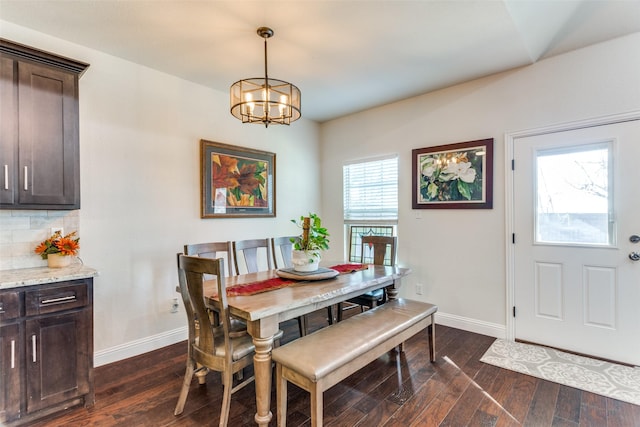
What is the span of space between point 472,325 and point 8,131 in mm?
4328

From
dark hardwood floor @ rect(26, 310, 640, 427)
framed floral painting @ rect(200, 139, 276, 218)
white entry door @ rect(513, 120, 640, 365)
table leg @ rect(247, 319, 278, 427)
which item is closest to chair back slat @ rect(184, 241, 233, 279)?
framed floral painting @ rect(200, 139, 276, 218)

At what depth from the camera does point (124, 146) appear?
2869 millimetres

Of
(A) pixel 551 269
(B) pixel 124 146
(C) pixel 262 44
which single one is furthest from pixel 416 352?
(B) pixel 124 146

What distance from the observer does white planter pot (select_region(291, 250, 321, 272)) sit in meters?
2.57

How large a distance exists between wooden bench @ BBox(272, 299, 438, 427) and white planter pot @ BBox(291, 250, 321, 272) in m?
0.55

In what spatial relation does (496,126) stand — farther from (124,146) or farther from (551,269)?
(124,146)

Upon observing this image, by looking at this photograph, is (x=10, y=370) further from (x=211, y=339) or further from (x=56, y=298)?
(x=211, y=339)

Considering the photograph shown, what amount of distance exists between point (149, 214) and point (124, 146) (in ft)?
2.16

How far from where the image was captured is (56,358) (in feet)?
6.63

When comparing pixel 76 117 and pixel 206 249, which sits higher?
pixel 76 117

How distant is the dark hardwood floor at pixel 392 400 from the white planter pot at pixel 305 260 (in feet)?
2.95

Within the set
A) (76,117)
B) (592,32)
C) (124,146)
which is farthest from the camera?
(124,146)

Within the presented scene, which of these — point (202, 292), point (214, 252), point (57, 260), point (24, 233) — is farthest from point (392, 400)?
point (24, 233)

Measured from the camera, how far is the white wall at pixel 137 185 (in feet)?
8.84
